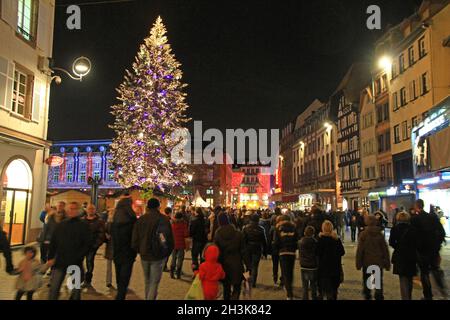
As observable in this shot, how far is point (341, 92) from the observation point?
5366 centimetres

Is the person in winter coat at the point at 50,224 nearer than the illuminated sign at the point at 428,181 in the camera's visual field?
Yes

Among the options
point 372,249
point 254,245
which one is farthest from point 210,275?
point 254,245

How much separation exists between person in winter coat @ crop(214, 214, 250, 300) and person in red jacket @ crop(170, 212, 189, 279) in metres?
4.36

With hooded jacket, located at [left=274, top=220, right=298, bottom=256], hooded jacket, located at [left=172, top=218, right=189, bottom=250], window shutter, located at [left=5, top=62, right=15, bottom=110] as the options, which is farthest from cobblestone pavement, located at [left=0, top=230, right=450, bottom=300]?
window shutter, located at [left=5, top=62, right=15, bottom=110]

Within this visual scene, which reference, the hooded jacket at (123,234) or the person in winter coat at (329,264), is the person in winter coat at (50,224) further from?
the person in winter coat at (329,264)

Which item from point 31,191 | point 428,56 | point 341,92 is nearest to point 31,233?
point 31,191

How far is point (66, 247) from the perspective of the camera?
23.9 feet

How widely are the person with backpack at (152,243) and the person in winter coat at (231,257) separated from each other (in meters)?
0.97

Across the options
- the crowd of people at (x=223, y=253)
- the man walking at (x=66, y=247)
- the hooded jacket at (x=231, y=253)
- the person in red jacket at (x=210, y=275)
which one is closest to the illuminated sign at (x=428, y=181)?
the crowd of people at (x=223, y=253)

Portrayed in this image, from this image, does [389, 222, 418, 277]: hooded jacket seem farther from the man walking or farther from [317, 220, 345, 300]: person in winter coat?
the man walking

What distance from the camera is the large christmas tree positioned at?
28391 mm

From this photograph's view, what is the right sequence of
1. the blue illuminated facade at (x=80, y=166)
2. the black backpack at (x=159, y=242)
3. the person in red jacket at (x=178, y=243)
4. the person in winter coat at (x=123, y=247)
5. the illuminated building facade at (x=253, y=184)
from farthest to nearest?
1. the illuminated building facade at (x=253, y=184)
2. the blue illuminated facade at (x=80, y=166)
3. the person in red jacket at (x=178, y=243)
4. the person in winter coat at (x=123, y=247)
5. the black backpack at (x=159, y=242)

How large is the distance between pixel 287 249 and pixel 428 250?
3108 millimetres

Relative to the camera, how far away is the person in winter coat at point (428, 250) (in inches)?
350
